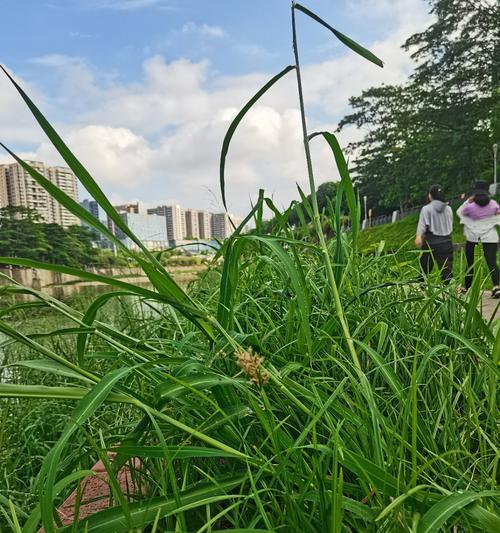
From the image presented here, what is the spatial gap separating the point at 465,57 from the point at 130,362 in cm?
2932

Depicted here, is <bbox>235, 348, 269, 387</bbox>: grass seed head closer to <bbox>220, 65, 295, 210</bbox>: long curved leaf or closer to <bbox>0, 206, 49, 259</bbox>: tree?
<bbox>220, 65, 295, 210</bbox>: long curved leaf

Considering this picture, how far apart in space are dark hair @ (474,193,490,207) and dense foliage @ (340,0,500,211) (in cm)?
2064

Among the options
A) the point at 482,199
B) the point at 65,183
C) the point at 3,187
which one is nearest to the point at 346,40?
the point at 65,183

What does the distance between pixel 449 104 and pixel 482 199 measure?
24395 millimetres

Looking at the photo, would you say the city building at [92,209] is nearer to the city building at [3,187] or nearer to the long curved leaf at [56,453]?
the long curved leaf at [56,453]

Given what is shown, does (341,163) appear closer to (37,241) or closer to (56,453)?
(56,453)

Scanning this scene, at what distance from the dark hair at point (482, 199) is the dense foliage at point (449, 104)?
67.7ft

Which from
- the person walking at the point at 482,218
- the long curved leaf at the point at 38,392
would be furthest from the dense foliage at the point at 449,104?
the long curved leaf at the point at 38,392

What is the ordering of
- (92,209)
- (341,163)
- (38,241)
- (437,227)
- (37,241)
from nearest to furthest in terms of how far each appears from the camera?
(341,163)
(92,209)
(437,227)
(38,241)
(37,241)

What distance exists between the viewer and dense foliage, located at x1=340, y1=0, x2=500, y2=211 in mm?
23641

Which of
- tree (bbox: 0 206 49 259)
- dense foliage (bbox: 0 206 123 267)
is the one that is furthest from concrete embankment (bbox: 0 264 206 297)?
tree (bbox: 0 206 49 259)

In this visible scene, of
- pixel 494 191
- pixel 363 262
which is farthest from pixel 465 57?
pixel 363 262

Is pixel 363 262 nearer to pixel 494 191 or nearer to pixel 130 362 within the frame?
pixel 130 362

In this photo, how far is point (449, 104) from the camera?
25672 mm
